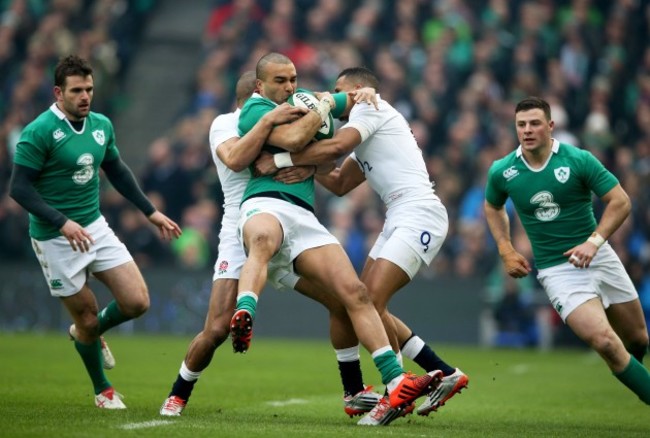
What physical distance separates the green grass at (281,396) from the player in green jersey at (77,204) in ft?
2.41

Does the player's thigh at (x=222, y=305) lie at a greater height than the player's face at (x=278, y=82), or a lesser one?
lesser

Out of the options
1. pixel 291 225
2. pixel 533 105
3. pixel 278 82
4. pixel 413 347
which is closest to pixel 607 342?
pixel 413 347

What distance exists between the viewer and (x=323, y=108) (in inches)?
371

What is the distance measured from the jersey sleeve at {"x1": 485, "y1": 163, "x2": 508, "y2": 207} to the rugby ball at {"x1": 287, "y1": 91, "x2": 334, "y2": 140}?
1629 mm

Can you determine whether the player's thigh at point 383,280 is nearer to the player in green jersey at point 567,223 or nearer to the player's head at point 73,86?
the player in green jersey at point 567,223

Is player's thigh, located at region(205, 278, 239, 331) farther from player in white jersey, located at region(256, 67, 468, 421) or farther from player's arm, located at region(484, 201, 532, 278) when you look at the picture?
player's arm, located at region(484, 201, 532, 278)

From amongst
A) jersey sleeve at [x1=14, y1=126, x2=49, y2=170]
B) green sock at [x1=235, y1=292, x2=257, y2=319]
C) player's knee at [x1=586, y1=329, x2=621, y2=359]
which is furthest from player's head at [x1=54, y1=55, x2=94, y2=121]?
player's knee at [x1=586, y1=329, x2=621, y2=359]

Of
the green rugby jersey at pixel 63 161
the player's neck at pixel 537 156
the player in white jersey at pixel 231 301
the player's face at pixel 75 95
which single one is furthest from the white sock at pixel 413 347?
the player's face at pixel 75 95

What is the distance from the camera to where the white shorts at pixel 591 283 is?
32.8 ft

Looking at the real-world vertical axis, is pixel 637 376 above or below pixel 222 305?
below

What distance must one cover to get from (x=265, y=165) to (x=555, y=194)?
2500 mm

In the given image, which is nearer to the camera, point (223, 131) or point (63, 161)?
point (223, 131)

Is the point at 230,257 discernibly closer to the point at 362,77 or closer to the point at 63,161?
the point at 63,161

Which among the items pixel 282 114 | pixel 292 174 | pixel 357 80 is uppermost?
pixel 357 80
